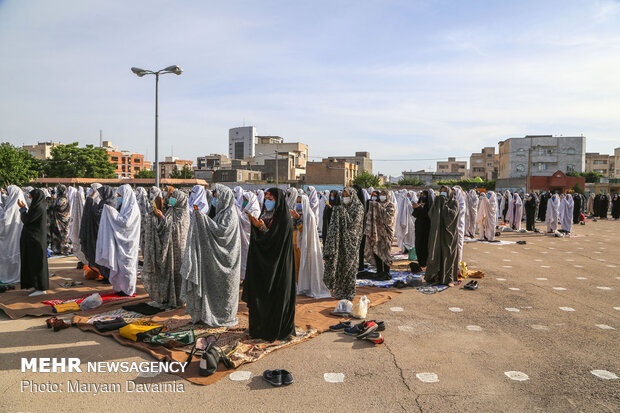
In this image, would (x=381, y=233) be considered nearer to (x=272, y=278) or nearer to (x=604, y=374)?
(x=272, y=278)

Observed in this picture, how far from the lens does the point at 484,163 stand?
241 ft

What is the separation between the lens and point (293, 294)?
434 cm

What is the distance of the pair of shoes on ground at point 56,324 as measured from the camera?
4.40m

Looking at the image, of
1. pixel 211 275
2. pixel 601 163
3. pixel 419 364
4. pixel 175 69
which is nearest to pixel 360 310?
pixel 419 364

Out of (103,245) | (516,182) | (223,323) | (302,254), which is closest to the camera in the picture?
(223,323)

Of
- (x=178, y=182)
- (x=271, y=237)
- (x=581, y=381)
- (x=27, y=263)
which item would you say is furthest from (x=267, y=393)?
(x=178, y=182)

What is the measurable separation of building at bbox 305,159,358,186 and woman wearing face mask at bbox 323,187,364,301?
40.9m

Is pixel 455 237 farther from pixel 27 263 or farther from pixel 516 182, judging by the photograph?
pixel 516 182

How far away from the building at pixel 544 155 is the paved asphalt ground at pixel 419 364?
167ft

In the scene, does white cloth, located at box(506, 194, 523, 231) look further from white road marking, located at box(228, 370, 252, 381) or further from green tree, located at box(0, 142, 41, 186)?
green tree, located at box(0, 142, 41, 186)

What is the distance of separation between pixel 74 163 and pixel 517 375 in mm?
48401

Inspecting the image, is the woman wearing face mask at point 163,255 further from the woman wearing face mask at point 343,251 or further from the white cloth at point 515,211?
the white cloth at point 515,211

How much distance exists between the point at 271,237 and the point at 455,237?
13.9ft

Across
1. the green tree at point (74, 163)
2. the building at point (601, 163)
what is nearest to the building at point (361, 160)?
the green tree at point (74, 163)
